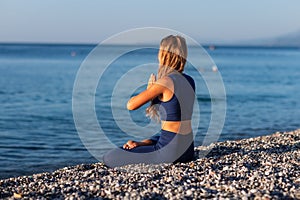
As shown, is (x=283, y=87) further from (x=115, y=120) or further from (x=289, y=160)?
(x=289, y=160)

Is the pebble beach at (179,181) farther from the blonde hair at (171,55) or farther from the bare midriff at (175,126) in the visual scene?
the blonde hair at (171,55)

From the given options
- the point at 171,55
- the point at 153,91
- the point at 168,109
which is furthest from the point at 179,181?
the point at 171,55

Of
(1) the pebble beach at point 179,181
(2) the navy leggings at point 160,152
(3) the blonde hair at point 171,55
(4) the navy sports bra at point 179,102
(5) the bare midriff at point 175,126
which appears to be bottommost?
(1) the pebble beach at point 179,181

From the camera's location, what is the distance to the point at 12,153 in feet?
49.2

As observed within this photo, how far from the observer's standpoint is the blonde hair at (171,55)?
9.12 metres

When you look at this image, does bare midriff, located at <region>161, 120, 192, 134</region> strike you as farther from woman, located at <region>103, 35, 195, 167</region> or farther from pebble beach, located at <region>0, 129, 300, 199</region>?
pebble beach, located at <region>0, 129, 300, 199</region>

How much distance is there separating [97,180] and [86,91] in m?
25.6

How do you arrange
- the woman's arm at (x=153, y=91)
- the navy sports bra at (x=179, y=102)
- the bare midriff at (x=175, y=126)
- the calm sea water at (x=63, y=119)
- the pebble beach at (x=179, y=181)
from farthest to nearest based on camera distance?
the calm sea water at (x=63, y=119), the bare midriff at (x=175, y=126), the navy sports bra at (x=179, y=102), the woman's arm at (x=153, y=91), the pebble beach at (x=179, y=181)

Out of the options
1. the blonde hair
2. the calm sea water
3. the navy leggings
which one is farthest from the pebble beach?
the calm sea water

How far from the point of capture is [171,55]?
9.18 m

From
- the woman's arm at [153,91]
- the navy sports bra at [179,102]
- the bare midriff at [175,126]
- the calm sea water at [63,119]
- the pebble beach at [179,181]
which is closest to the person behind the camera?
the pebble beach at [179,181]


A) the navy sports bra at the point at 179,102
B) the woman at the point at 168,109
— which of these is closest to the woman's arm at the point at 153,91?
the woman at the point at 168,109

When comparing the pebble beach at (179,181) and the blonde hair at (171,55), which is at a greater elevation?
the blonde hair at (171,55)

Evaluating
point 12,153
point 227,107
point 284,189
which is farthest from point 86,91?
point 284,189
